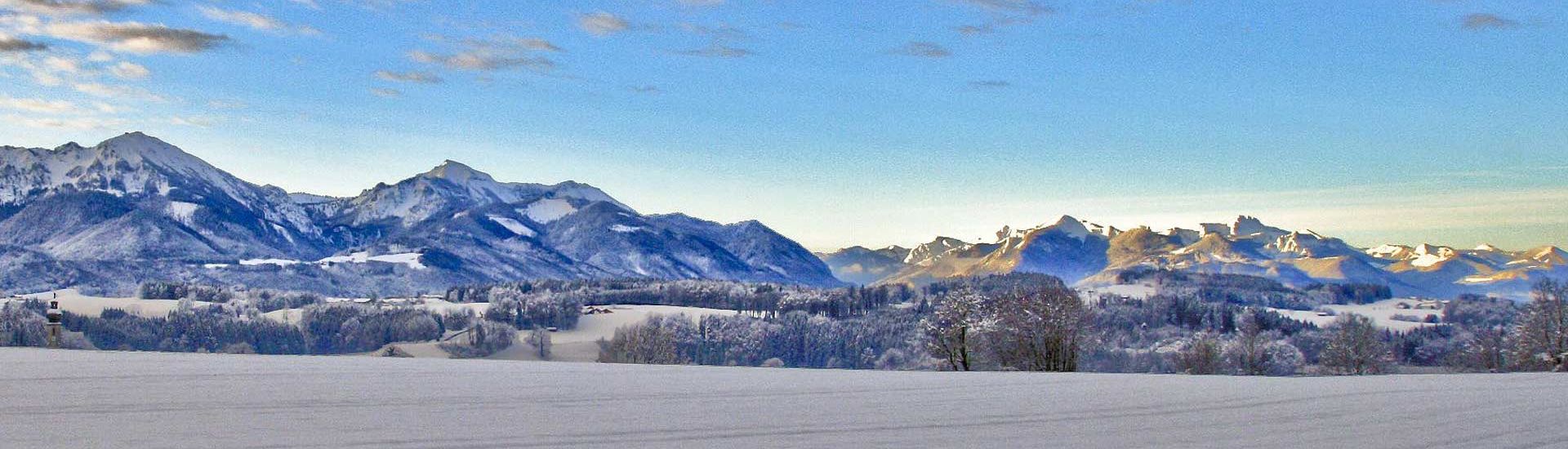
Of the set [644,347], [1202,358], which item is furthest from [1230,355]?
[644,347]

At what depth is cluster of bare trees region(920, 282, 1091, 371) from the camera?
7250 centimetres

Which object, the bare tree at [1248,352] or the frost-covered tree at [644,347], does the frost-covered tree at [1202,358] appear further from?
the frost-covered tree at [644,347]

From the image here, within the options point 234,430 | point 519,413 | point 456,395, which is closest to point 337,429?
point 234,430

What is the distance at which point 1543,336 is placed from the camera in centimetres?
8550

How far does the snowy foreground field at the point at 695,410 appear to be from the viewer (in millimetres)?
20125

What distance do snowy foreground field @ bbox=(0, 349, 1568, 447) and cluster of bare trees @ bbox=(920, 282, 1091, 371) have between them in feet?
111

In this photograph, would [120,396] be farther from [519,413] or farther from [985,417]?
[985,417]

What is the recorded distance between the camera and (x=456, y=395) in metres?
27.5

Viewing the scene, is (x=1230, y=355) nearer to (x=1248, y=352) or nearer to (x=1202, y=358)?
(x=1248, y=352)

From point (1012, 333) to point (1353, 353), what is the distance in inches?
2093

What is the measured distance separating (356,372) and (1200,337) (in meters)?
93.3

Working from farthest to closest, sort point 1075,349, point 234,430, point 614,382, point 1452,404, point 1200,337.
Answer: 1. point 1200,337
2. point 1075,349
3. point 614,382
4. point 1452,404
5. point 234,430

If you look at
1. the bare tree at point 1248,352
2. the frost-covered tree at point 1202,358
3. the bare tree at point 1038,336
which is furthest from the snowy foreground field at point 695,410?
the bare tree at point 1248,352

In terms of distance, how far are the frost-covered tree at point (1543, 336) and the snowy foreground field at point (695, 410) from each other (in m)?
52.8
